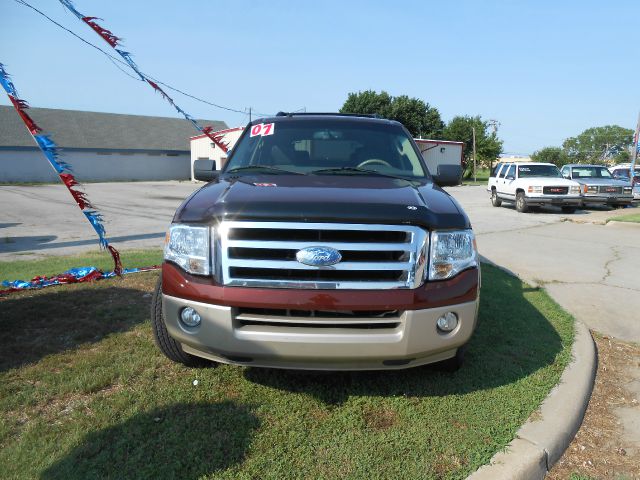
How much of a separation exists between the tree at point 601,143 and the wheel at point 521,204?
82.2m

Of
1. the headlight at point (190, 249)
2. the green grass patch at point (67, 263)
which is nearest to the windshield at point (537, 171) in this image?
the green grass patch at point (67, 263)

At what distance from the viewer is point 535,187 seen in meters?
16.1

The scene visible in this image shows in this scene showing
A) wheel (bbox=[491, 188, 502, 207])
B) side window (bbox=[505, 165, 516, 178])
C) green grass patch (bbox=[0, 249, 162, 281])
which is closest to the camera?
green grass patch (bbox=[0, 249, 162, 281])

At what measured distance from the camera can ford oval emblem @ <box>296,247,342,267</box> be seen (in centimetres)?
247

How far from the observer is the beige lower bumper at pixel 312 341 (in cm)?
247

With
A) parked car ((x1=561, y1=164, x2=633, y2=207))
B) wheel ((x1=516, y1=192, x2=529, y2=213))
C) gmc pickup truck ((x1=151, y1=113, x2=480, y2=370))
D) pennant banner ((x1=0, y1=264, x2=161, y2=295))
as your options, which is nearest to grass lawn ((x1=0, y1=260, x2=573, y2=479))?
gmc pickup truck ((x1=151, y1=113, x2=480, y2=370))

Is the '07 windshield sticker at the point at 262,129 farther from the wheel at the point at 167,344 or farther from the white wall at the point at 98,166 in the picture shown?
the white wall at the point at 98,166

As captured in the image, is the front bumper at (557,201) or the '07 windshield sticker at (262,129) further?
the front bumper at (557,201)

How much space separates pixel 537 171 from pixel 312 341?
676 inches

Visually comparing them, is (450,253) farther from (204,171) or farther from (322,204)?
(204,171)

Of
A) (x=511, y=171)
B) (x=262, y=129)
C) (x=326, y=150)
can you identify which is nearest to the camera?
(x=326, y=150)

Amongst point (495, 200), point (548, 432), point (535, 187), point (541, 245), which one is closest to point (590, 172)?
point (495, 200)

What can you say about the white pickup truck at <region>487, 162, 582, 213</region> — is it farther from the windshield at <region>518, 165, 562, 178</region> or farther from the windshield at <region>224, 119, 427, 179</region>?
the windshield at <region>224, 119, 427, 179</region>

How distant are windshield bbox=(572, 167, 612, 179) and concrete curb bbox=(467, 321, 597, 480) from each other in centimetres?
1756
